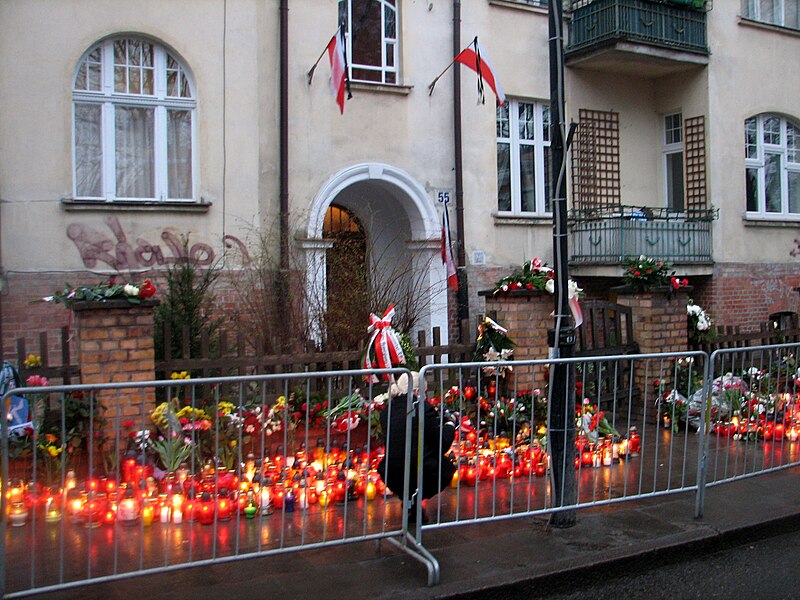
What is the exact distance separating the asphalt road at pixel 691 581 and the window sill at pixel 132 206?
7.66 meters

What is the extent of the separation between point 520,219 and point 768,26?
6.48 metres

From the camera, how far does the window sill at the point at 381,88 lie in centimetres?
1209

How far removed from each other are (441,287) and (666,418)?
4.71 meters

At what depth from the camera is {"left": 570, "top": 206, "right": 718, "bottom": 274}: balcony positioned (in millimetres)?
13344

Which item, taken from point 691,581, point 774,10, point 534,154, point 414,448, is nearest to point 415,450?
point 414,448

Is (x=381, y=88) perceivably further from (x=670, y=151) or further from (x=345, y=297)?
(x=670, y=151)

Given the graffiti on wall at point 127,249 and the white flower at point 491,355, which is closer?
the white flower at point 491,355

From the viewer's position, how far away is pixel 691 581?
500 centimetres

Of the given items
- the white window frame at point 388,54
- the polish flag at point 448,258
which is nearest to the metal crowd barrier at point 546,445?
the polish flag at point 448,258

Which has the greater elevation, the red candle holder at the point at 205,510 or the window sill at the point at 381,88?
the window sill at the point at 381,88

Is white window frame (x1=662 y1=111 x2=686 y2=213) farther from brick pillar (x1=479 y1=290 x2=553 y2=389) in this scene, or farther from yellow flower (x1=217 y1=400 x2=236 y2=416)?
yellow flower (x1=217 y1=400 x2=236 y2=416)

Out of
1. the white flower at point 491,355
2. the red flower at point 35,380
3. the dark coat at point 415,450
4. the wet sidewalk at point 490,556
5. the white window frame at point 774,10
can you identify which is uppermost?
the white window frame at point 774,10

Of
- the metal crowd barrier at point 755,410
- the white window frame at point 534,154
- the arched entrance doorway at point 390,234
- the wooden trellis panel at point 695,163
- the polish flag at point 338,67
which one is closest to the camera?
the metal crowd barrier at point 755,410

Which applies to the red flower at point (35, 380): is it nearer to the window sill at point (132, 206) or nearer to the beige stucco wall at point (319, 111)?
the beige stucco wall at point (319, 111)
